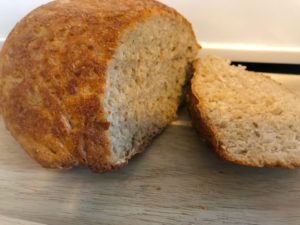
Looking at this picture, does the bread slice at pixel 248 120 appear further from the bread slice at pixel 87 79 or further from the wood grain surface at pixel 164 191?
the bread slice at pixel 87 79

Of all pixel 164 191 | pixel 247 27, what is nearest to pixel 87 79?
pixel 164 191

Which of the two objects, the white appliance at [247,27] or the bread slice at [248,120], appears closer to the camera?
the bread slice at [248,120]

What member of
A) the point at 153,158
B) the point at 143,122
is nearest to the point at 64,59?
the point at 143,122

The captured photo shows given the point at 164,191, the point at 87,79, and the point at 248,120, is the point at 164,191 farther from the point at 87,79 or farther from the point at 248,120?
the point at 87,79

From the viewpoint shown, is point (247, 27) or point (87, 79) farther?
point (247, 27)

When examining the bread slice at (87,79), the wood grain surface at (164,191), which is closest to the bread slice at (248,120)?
the wood grain surface at (164,191)

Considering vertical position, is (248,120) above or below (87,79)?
below
